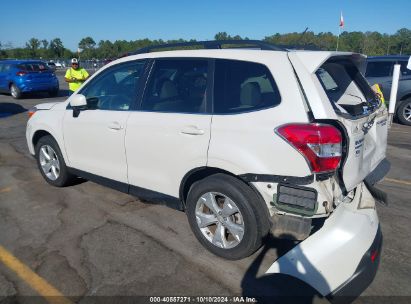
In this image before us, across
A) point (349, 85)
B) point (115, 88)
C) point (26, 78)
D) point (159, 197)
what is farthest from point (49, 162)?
point (26, 78)

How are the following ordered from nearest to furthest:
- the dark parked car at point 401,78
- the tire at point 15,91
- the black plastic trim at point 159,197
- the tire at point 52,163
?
the black plastic trim at point 159,197, the tire at point 52,163, the dark parked car at point 401,78, the tire at point 15,91

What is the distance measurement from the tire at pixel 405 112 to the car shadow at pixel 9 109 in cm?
1170

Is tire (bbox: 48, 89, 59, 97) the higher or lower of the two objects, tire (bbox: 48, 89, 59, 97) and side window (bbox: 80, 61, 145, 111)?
the lower

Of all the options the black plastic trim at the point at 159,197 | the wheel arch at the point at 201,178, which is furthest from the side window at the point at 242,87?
the black plastic trim at the point at 159,197

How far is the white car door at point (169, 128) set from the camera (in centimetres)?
307

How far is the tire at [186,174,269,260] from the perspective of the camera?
282cm

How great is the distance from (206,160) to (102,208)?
186 centimetres

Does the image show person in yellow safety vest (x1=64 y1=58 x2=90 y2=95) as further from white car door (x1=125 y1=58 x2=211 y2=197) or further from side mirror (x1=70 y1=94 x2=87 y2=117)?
white car door (x1=125 y1=58 x2=211 y2=197)

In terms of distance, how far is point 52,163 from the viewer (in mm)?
4820

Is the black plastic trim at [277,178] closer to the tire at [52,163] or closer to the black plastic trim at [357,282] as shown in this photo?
the black plastic trim at [357,282]

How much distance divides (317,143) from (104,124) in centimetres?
230

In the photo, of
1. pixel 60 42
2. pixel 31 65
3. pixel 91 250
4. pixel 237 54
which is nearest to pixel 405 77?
pixel 237 54

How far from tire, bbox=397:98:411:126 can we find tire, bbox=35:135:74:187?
28.1ft

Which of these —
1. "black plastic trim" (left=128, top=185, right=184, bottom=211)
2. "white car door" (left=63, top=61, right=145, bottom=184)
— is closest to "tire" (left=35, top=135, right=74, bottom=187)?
"white car door" (left=63, top=61, right=145, bottom=184)
